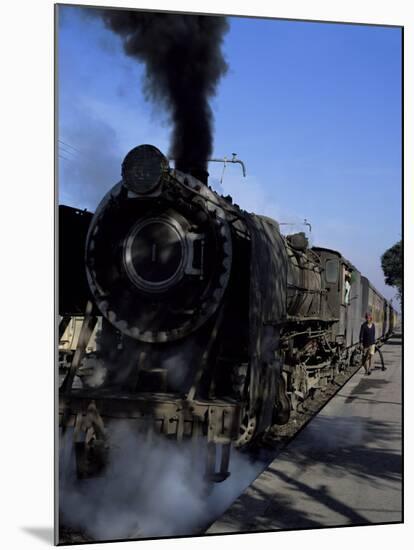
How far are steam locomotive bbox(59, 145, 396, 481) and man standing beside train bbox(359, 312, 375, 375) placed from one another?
1.12 metres

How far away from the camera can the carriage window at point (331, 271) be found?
24.0 feet

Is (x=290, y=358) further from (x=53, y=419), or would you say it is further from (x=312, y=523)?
(x=53, y=419)

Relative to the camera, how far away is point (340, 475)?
5.18m

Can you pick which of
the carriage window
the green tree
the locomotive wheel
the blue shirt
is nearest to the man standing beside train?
the blue shirt

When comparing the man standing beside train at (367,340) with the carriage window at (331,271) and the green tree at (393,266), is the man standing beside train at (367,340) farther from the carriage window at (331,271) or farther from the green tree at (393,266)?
the green tree at (393,266)

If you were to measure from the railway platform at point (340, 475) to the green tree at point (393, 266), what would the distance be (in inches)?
17.4

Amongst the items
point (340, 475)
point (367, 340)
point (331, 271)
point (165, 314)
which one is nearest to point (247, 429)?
point (340, 475)

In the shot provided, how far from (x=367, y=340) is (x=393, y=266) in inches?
73.5

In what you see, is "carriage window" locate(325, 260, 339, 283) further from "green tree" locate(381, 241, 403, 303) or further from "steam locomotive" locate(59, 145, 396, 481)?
"steam locomotive" locate(59, 145, 396, 481)

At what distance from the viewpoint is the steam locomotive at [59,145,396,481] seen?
488cm

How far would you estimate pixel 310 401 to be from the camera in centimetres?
729

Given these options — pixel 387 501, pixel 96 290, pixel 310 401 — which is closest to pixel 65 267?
pixel 96 290

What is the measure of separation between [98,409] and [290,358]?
2.38 metres

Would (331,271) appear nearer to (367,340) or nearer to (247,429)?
(367,340)
